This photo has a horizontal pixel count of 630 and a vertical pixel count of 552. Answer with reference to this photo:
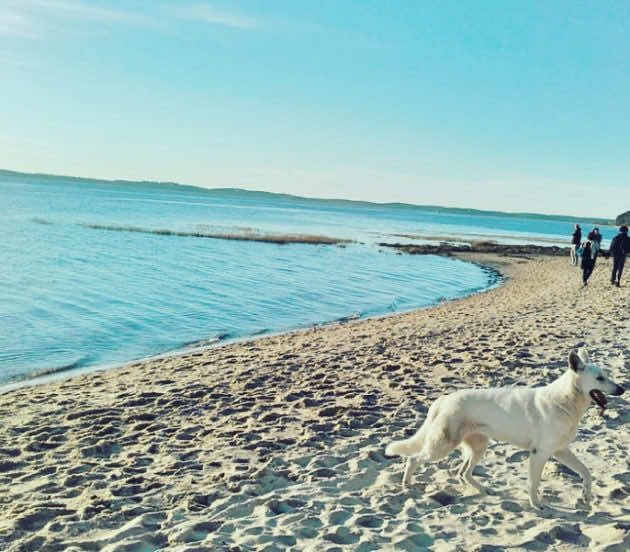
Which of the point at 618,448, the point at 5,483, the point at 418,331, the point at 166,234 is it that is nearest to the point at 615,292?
the point at 418,331

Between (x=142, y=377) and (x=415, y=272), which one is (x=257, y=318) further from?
(x=415, y=272)

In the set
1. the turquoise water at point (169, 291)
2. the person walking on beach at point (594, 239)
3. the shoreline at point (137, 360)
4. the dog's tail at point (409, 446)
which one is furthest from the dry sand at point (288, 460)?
the person walking on beach at point (594, 239)

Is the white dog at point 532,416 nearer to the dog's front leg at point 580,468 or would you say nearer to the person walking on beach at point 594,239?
the dog's front leg at point 580,468

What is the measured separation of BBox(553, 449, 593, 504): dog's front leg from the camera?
4988 millimetres

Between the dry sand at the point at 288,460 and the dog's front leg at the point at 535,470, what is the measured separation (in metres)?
0.17

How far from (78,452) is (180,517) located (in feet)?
7.47

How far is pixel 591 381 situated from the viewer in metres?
4.96

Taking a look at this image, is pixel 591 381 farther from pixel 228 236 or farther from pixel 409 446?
pixel 228 236

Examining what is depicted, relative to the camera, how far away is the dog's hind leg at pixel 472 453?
5355 mm

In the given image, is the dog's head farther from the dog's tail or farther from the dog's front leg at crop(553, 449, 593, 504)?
the dog's tail

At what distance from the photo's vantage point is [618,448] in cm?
636

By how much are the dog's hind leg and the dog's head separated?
106cm

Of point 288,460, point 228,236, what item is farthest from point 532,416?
point 228,236

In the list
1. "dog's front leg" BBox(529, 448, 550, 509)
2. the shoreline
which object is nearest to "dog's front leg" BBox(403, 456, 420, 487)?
"dog's front leg" BBox(529, 448, 550, 509)
